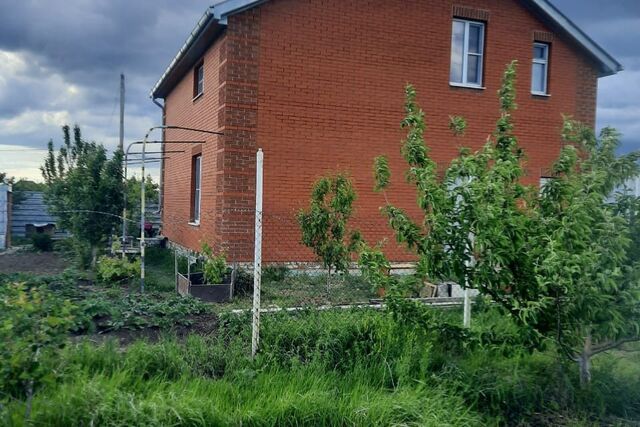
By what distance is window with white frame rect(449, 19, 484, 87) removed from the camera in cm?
1220

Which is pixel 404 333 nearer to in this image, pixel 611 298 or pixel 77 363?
pixel 611 298

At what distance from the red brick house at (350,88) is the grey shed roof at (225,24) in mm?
30

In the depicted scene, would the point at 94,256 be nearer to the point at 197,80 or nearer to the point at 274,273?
the point at 274,273

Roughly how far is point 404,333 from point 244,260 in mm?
5567

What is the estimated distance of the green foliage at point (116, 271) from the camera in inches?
389

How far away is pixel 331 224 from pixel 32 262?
8.33m

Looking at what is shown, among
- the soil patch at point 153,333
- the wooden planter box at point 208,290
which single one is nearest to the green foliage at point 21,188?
the wooden planter box at point 208,290

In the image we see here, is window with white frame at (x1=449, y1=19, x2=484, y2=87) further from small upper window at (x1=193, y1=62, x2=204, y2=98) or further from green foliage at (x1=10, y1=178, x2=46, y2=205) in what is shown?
green foliage at (x1=10, y1=178, x2=46, y2=205)

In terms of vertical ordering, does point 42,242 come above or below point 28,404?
below

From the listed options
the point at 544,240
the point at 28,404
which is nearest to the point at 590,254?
the point at 544,240

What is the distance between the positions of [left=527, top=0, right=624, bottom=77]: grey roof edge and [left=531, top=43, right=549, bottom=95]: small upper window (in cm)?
62

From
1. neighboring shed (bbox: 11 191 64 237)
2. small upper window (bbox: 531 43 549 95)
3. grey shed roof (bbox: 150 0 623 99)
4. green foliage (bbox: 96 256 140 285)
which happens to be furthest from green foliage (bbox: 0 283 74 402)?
neighboring shed (bbox: 11 191 64 237)

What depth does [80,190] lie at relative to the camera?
438 inches

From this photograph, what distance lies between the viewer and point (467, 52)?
483 inches
